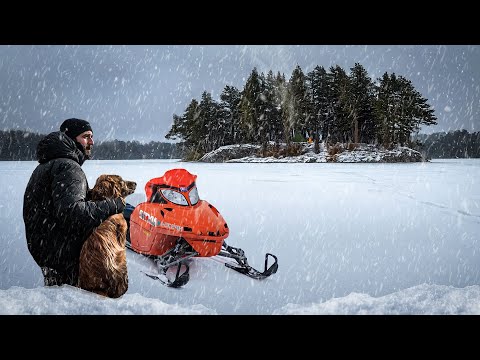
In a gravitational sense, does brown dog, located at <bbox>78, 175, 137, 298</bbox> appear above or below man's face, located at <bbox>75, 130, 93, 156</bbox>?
below

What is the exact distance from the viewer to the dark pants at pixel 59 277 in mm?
3117

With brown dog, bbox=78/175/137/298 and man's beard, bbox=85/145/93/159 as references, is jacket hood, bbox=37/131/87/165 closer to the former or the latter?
man's beard, bbox=85/145/93/159

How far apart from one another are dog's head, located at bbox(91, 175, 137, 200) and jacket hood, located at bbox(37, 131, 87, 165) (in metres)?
0.31

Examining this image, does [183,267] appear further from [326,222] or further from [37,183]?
[326,222]

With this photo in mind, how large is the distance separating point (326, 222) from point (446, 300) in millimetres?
3740

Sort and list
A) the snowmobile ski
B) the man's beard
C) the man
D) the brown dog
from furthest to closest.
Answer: the snowmobile ski
the man's beard
the brown dog
the man

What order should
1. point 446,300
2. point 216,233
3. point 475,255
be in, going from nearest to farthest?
point 446,300, point 216,233, point 475,255

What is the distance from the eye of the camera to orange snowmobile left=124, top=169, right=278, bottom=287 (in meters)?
4.11

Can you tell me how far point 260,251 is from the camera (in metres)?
5.62

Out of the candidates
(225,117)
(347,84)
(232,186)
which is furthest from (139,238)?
(225,117)

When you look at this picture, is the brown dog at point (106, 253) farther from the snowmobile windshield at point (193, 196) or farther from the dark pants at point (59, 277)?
the snowmobile windshield at point (193, 196)

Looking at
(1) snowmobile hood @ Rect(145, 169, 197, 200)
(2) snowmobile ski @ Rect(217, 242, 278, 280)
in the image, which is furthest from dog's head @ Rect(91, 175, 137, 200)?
(2) snowmobile ski @ Rect(217, 242, 278, 280)

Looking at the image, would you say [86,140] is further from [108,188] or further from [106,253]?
[106,253]

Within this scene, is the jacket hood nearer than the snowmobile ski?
Yes
